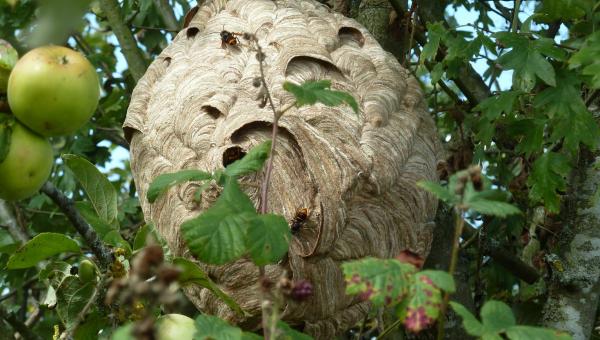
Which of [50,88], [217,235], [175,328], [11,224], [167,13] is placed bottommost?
[11,224]

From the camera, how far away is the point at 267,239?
1.82m

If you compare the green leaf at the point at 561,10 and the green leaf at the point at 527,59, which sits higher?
the green leaf at the point at 561,10

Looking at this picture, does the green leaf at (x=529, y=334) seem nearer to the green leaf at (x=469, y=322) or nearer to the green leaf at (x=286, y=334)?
the green leaf at (x=469, y=322)

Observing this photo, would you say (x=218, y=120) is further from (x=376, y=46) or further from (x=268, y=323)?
(x=268, y=323)

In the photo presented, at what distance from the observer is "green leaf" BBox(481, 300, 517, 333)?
5.25 feet

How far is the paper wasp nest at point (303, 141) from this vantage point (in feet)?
8.64

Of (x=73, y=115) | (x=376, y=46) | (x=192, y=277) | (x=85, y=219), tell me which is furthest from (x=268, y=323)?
(x=376, y=46)

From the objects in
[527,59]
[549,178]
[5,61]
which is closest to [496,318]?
[5,61]

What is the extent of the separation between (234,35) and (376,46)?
1.78 feet

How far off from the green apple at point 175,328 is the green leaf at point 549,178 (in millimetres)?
1600

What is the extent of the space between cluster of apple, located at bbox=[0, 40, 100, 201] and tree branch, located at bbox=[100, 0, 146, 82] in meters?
2.30

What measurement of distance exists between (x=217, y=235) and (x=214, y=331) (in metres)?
0.29

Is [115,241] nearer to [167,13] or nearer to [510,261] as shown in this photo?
[510,261]

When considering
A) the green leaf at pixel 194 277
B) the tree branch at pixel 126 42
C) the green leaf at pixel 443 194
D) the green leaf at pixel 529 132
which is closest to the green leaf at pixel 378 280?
the green leaf at pixel 443 194
